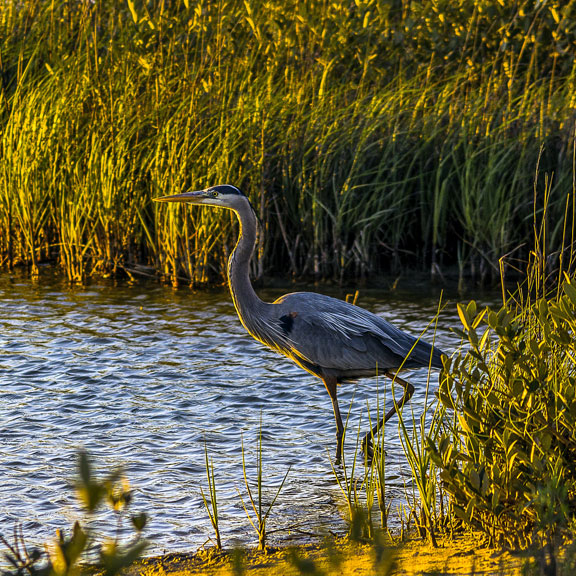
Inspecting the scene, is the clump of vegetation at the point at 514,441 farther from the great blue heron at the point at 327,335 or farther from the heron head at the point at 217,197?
the heron head at the point at 217,197

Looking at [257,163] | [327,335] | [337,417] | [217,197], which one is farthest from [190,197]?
[257,163]

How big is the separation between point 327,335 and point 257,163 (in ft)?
12.7

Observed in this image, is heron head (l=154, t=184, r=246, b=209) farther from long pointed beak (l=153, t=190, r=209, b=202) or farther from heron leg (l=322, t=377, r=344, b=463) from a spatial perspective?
heron leg (l=322, t=377, r=344, b=463)

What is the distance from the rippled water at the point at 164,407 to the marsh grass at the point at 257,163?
63 cm

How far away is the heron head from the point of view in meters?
6.06

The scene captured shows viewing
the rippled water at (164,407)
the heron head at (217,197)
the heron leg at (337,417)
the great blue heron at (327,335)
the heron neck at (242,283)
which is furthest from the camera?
the heron head at (217,197)

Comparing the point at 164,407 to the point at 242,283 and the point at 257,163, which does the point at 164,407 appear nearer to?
the point at 242,283

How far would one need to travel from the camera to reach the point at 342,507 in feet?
14.9

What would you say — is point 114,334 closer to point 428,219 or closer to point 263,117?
point 263,117

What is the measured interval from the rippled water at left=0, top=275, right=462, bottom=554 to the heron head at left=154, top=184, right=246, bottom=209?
1252mm

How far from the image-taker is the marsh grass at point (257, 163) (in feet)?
30.3

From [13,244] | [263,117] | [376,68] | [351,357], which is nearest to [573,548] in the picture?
[351,357]

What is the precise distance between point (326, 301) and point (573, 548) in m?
3.05

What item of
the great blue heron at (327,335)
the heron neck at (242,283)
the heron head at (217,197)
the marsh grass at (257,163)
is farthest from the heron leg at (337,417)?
the marsh grass at (257,163)
